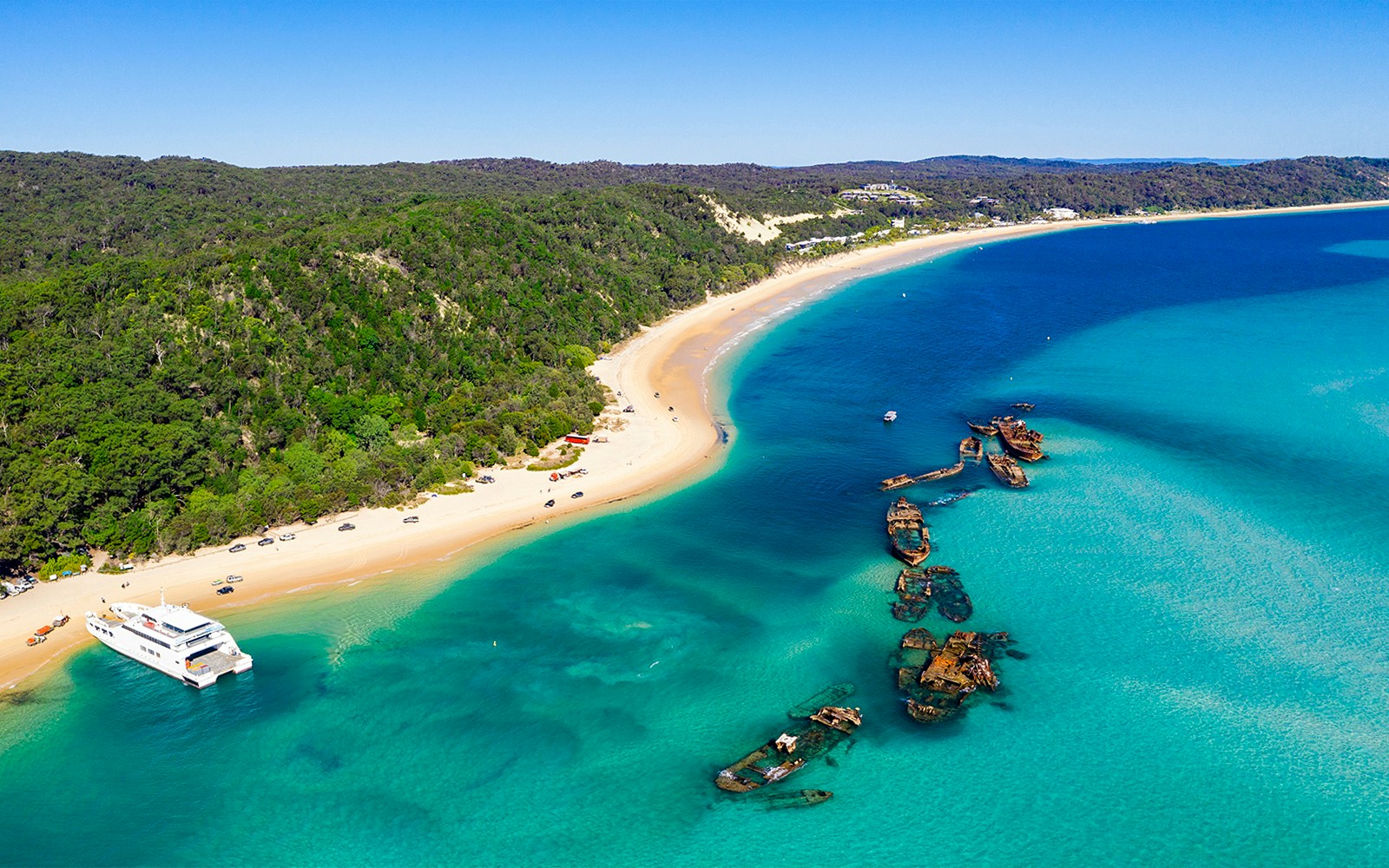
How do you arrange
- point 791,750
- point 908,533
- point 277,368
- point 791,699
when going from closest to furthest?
point 791,750
point 791,699
point 908,533
point 277,368

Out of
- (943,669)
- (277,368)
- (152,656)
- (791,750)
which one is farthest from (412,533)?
(943,669)

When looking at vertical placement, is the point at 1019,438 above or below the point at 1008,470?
above

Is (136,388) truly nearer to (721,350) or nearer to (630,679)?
(630,679)

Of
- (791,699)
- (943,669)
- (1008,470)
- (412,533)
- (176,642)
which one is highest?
(1008,470)

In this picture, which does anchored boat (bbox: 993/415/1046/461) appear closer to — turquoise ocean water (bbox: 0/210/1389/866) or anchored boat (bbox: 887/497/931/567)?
turquoise ocean water (bbox: 0/210/1389/866)

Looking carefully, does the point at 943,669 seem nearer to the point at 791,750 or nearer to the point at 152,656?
the point at 791,750

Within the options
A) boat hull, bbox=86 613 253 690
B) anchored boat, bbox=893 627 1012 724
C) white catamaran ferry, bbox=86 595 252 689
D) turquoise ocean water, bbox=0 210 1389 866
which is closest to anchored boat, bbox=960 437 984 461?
turquoise ocean water, bbox=0 210 1389 866
